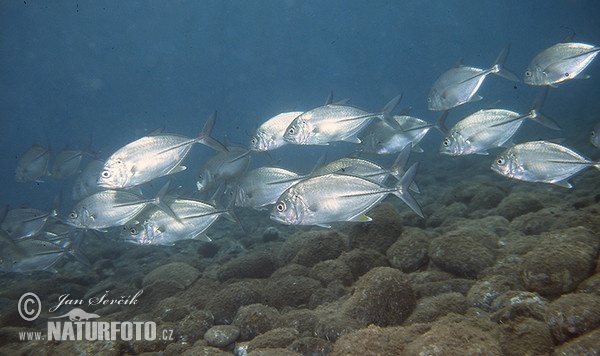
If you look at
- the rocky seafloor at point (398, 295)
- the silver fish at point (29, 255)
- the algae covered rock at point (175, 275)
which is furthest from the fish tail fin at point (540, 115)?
the silver fish at point (29, 255)

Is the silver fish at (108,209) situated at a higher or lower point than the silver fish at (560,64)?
lower

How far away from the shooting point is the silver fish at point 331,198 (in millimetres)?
3828

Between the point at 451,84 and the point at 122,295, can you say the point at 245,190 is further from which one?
→ the point at 451,84

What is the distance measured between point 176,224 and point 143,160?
1.07 m

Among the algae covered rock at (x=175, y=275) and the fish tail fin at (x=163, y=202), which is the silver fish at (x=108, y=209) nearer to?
the fish tail fin at (x=163, y=202)

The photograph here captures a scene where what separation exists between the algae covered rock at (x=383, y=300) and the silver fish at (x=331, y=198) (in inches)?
30.8

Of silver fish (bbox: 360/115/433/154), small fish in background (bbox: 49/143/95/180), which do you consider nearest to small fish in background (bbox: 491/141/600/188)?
silver fish (bbox: 360/115/433/154)

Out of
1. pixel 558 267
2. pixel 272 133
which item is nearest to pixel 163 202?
pixel 272 133

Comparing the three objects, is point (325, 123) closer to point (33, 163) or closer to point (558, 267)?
point (558, 267)

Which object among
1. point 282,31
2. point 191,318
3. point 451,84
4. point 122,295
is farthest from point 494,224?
point 282,31

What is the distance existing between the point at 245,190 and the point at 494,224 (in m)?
4.27

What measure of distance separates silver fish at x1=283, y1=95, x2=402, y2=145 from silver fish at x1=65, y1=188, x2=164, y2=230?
248 centimetres

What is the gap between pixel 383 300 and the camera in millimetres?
3447

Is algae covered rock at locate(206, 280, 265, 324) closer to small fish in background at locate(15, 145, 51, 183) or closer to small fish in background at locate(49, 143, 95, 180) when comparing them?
small fish in background at locate(49, 143, 95, 180)
